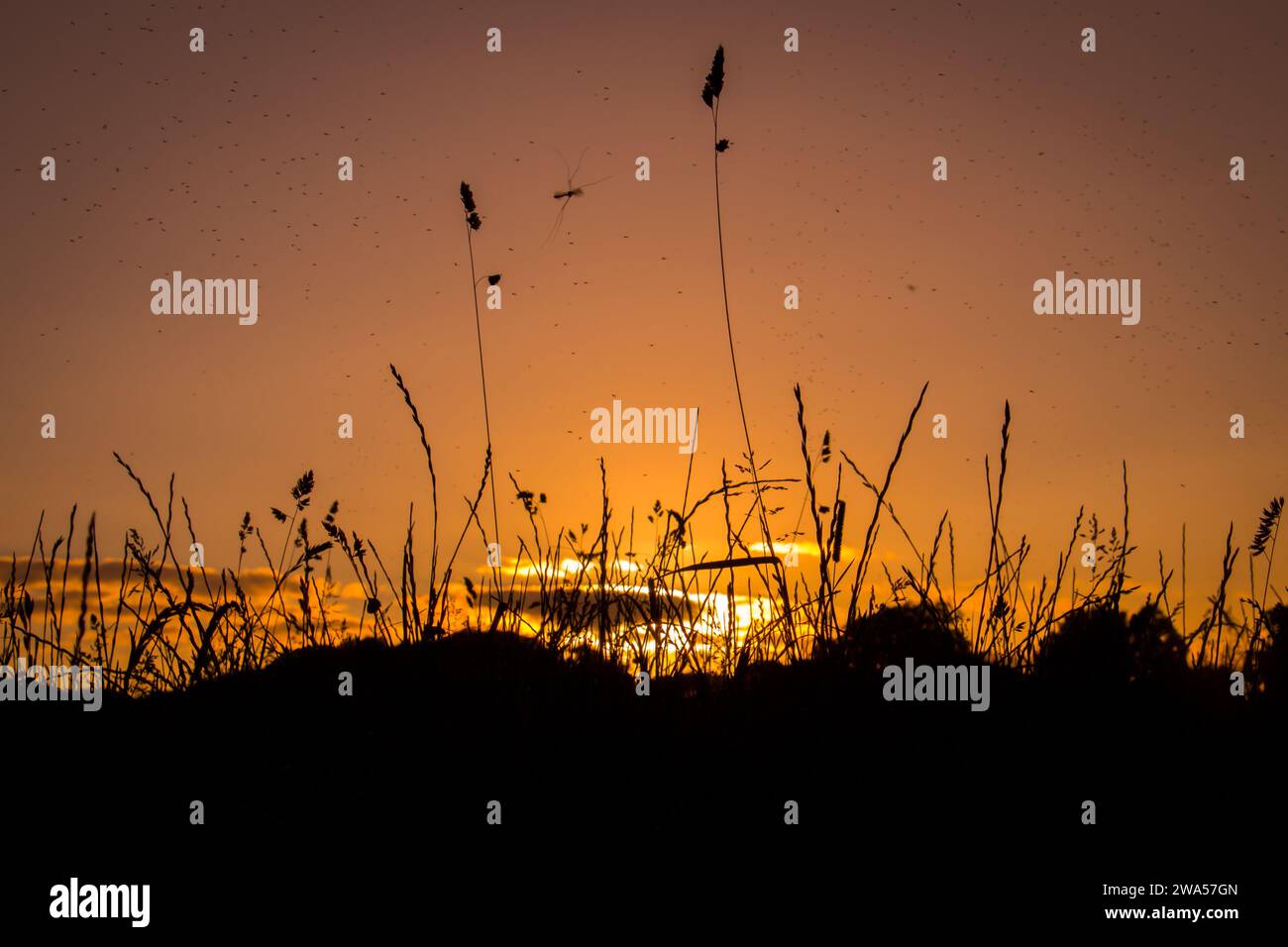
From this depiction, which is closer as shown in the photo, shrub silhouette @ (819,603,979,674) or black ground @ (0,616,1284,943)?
black ground @ (0,616,1284,943)

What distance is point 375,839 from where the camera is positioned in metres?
1.77

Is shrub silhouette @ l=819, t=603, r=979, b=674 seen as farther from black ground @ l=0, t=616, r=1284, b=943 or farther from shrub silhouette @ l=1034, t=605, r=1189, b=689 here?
shrub silhouette @ l=1034, t=605, r=1189, b=689

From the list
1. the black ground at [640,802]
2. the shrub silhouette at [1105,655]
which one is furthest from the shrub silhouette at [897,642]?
the shrub silhouette at [1105,655]

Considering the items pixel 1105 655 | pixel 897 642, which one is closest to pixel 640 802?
pixel 897 642

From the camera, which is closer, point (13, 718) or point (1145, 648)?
point (13, 718)

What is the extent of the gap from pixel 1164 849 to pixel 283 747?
5.93 ft

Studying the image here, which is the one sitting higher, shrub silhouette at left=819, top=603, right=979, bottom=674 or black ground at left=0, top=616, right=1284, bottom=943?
shrub silhouette at left=819, top=603, right=979, bottom=674

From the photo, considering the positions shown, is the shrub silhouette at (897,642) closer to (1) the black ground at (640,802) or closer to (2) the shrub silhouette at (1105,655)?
(1) the black ground at (640,802)

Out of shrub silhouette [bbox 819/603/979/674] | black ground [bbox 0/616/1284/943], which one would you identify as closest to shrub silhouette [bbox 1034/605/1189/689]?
black ground [bbox 0/616/1284/943]

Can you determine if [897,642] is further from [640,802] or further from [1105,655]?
[640,802]

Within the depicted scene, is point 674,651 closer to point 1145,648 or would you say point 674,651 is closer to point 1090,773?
point 1090,773
